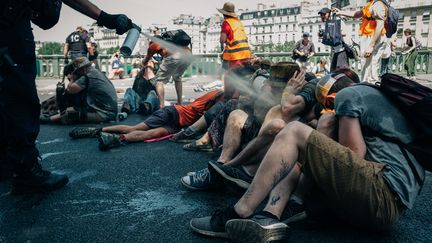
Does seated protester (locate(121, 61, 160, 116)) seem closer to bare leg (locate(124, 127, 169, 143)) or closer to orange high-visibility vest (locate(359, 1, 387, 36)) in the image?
bare leg (locate(124, 127, 169, 143))

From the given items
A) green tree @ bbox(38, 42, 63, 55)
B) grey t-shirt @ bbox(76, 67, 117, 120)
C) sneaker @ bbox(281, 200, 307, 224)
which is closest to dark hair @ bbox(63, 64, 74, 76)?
grey t-shirt @ bbox(76, 67, 117, 120)

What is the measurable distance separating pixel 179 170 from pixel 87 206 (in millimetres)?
1135

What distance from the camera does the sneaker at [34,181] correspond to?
118 inches

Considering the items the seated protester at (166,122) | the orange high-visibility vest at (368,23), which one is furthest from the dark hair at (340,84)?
the orange high-visibility vest at (368,23)

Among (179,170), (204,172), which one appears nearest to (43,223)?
(204,172)

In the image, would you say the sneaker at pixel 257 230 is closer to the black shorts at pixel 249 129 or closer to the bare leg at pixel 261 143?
the bare leg at pixel 261 143

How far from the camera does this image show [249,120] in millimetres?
3703

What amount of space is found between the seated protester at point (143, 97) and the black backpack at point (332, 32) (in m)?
3.87

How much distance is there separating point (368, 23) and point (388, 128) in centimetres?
592

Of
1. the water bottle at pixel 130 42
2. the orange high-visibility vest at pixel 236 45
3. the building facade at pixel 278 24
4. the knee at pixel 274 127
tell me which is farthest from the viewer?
the building facade at pixel 278 24

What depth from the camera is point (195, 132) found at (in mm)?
5039

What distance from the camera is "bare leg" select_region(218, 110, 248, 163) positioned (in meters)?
3.50

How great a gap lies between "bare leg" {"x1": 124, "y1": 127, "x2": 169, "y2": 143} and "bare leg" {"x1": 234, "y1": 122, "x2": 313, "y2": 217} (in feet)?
10.3

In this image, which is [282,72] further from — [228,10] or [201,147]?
[228,10]
